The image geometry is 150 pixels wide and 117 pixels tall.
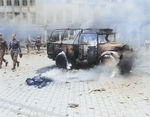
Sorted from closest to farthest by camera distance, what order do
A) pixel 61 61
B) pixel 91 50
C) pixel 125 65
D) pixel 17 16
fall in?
pixel 91 50 < pixel 125 65 < pixel 61 61 < pixel 17 16

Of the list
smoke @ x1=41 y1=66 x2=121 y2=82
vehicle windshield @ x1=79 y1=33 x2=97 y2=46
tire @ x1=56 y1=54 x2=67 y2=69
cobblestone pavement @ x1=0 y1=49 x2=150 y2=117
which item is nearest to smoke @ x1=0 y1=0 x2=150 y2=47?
vehicle windshield @ x1=79 y1=33 x2=97 y2=46

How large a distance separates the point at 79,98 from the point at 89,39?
3.50 meters

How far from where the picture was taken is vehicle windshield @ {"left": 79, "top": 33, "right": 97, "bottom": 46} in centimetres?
800

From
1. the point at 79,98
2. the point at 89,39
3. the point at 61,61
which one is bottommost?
the point at 79,98

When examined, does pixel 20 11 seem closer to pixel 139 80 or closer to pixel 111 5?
pixel 111 5

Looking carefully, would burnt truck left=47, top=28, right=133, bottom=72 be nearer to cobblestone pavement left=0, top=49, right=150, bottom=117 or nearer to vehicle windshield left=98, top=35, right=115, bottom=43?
vehicle windshield left=98, top=35, right=115, bottom=43

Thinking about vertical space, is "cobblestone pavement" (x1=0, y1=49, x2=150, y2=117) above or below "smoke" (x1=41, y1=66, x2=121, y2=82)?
below

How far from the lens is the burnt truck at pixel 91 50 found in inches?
305

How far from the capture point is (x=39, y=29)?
84.9 feet

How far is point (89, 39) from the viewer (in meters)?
8.13

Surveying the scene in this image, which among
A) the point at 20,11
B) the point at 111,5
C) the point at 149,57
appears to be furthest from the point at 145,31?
the point at 20,11

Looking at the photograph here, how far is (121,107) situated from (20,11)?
2422 centimetres

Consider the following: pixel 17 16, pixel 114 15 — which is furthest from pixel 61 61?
pixel 17 16

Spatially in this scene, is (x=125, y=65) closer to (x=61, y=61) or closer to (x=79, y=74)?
(x=79, y=74)
